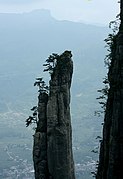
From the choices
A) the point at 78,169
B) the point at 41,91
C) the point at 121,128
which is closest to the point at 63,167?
the point at 41,91

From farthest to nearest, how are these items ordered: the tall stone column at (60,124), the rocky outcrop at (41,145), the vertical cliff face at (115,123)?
the rocky outcrop at (41,145), the tall stone column at (60,124), the vertical cliff face at (115,123)

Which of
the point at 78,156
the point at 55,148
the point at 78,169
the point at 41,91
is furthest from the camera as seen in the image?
the point at 78,156

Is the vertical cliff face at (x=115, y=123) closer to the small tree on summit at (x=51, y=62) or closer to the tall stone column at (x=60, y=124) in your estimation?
the tall stone column at (x=60, y=124)

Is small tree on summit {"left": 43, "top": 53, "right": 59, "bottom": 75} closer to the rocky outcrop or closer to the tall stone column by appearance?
the tall stone column

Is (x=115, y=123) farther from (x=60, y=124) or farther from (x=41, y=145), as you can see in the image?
(x=41, y=145)

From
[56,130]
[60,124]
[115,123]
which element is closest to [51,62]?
[60,124]

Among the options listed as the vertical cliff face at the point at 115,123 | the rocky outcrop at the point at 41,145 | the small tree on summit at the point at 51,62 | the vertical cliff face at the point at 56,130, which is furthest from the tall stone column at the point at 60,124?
the vertical cliff face at the point at 115,123

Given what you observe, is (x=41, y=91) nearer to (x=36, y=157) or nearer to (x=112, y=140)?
(x=36, y=157)

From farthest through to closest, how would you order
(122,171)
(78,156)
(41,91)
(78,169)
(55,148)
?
(78,156)
(78,169)
(41,91)
(55,148)
(122,171)
